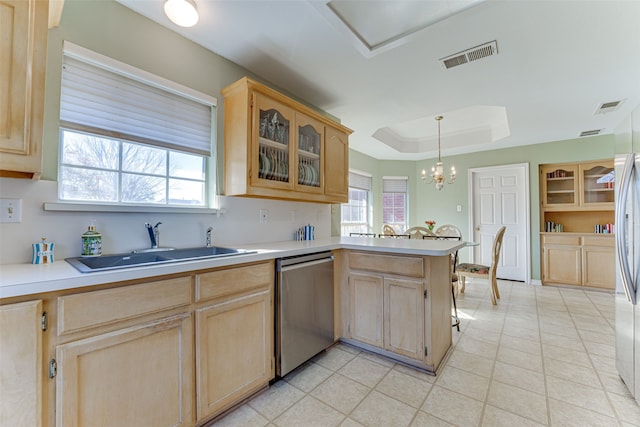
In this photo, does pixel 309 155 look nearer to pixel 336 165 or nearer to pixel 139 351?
pixel 336 165

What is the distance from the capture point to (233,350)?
1508 millimetres

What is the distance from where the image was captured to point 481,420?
4.82 feet

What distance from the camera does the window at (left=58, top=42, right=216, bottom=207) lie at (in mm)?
1516

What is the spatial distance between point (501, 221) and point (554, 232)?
748 mm

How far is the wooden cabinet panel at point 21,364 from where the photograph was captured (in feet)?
2.82

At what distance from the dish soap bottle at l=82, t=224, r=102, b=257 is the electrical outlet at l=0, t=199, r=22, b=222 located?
262 millimetres

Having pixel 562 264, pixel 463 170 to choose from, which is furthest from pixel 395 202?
pixel 562 264

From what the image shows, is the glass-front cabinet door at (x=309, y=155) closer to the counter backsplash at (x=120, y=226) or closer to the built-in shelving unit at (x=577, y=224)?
the counter backsplash at (x=120, y=226)

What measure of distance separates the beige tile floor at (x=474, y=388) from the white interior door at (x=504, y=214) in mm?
2180

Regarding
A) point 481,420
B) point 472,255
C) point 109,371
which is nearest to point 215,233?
point 109,371

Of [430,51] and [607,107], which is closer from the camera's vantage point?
[430,51]

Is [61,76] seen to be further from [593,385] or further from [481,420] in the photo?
[593,385]

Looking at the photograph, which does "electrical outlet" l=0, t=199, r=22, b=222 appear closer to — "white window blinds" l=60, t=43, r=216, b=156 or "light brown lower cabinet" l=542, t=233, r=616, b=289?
"white window blinds" l=60, t=43, r=216, b=156

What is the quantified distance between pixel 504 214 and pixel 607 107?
2116 millimetres
